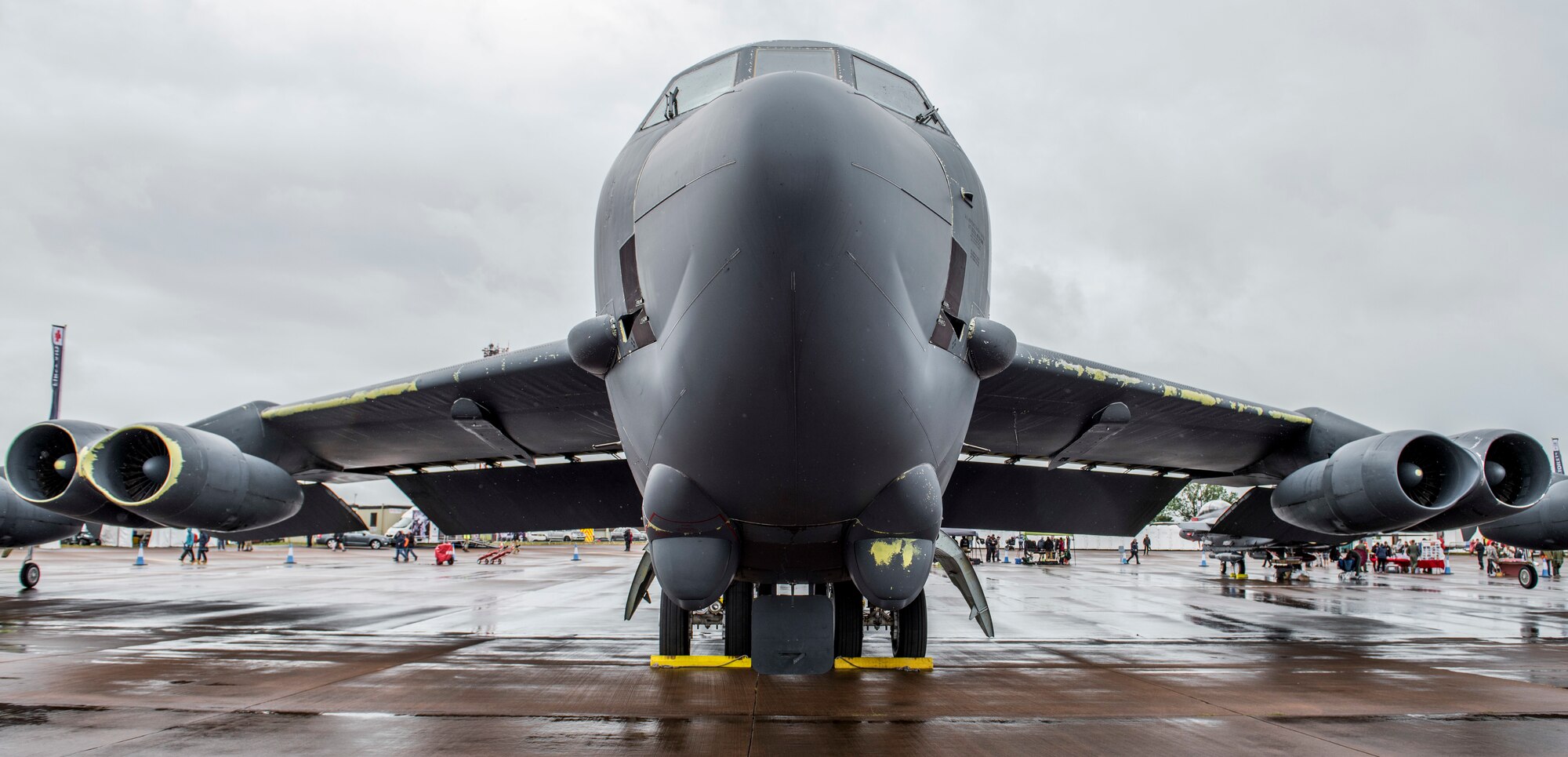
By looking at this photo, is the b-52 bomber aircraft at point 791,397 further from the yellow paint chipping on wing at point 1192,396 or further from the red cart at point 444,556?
the red cart at point 444,556

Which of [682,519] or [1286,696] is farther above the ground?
[682,519]

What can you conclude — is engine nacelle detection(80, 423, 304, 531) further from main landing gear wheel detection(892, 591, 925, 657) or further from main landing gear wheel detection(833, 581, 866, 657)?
main landing gear wheel detection(892, 591, 925, 657)

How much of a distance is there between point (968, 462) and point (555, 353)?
187 inches

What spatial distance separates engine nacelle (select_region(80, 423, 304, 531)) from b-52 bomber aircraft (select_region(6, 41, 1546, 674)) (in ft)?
0.07

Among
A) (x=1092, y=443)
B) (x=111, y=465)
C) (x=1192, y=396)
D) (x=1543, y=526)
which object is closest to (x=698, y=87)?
(x=1192, y=396)

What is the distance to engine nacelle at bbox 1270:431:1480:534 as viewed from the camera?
22.3ft

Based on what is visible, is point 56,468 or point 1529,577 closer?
point 56,468

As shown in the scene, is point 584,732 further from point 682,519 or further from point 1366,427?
point 1366,427

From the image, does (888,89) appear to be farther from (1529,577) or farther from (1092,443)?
(1529,577)

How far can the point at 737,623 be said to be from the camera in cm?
705

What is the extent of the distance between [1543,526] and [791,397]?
14.4 meters

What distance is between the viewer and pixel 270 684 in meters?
5.59

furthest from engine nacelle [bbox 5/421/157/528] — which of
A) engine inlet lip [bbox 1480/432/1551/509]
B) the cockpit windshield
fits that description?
engine inlet lip [bbox 1480/432/1551/509]

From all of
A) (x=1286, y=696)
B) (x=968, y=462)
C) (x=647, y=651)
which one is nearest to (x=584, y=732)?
(x=647, y=651)
